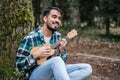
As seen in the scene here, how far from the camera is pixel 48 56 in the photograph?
5980 mm

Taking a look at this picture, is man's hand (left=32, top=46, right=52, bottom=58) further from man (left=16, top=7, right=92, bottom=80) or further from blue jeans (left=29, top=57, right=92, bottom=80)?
blue jeans (left=29, top=57, right=92, bottom=80)

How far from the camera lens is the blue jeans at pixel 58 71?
562 centimetres

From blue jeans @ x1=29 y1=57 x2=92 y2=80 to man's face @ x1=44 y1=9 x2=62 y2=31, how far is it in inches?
23.1

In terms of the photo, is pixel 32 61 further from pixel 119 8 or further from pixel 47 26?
pixel 119 8

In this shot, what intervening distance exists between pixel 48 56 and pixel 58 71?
45 cm

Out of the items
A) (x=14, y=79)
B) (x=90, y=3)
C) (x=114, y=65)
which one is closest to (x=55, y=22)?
(x=14, y=79)

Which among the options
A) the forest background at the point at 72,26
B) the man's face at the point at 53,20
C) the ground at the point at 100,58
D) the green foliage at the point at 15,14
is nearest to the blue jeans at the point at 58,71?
the man's face at the point at 53,20

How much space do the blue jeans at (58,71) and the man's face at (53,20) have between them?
586mm

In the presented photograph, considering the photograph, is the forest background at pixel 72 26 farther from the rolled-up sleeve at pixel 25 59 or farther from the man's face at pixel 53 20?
the man's face at pixel 53 20

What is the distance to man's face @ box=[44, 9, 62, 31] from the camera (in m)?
6.06

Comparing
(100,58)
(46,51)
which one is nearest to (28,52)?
(46,51)

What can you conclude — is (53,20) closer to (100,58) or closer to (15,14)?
(15,14)

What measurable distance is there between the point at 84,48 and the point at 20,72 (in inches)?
405

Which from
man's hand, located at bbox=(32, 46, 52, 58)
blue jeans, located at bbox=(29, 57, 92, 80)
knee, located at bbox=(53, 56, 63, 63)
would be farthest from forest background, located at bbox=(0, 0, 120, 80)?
knee, located at bbox=(53, 56, 63, 63)
